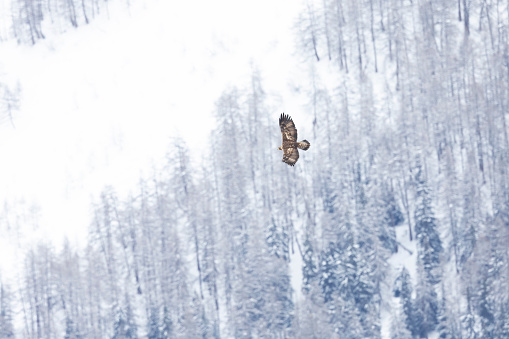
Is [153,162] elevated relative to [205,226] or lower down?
elevated

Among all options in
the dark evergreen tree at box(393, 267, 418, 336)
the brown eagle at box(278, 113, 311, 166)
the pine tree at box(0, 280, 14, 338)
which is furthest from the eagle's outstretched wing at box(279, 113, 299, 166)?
the pine tree at box(0, 280, 14, 338)

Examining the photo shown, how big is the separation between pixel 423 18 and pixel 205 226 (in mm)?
34495

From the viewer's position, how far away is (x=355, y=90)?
10719cm

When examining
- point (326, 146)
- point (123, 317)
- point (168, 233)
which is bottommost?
point (123, 317)

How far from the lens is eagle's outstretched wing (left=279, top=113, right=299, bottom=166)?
101 ft

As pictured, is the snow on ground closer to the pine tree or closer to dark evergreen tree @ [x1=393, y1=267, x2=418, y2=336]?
the pine tree

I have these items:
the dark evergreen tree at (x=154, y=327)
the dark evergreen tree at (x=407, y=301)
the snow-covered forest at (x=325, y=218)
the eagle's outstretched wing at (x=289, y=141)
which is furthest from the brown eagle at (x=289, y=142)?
the dark evergreen tree at (x=154, y=327)

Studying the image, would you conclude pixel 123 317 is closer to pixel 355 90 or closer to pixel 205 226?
pixel 205 226

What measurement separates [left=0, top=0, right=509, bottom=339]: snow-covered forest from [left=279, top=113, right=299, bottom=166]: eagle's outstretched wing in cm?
5083

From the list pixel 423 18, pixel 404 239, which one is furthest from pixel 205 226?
pixel 423 18

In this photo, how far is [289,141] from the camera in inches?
1225

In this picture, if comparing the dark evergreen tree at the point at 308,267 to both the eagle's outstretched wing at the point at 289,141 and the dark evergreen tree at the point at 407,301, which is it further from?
the eagle's outstretched wing at the point at 289,141

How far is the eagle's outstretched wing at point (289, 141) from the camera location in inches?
1209

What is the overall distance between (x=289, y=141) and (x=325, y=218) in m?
61.0
